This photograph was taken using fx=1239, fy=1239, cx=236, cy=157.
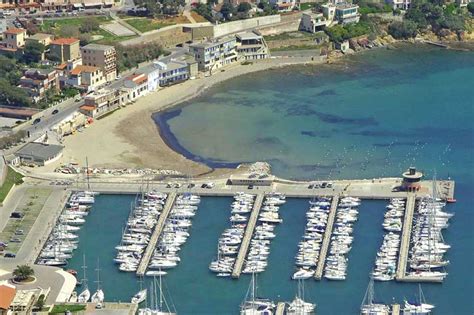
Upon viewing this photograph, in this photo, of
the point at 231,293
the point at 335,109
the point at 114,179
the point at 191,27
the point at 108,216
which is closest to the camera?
the point at 231,293

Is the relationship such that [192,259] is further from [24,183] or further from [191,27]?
[191,27]

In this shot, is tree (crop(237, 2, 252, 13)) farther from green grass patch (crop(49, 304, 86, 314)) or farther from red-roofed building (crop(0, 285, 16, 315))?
red-roofed building (crop(0, 285, 16, 315))

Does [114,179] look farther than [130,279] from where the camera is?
Yes

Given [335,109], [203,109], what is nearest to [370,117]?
[335,109]

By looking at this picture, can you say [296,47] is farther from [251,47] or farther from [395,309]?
[395,309]

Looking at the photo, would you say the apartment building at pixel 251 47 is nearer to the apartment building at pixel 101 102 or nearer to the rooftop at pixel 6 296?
the apartment building at pixel 101 102

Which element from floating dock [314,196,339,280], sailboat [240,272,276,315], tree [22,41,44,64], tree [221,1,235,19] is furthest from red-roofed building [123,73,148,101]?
sailboat [240,272,276,315]

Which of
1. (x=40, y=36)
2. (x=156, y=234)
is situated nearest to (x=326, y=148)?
(x=156, y=234)

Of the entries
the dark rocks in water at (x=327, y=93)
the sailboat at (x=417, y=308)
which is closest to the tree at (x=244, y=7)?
the dark rocks in water at (x=327, y=93)
